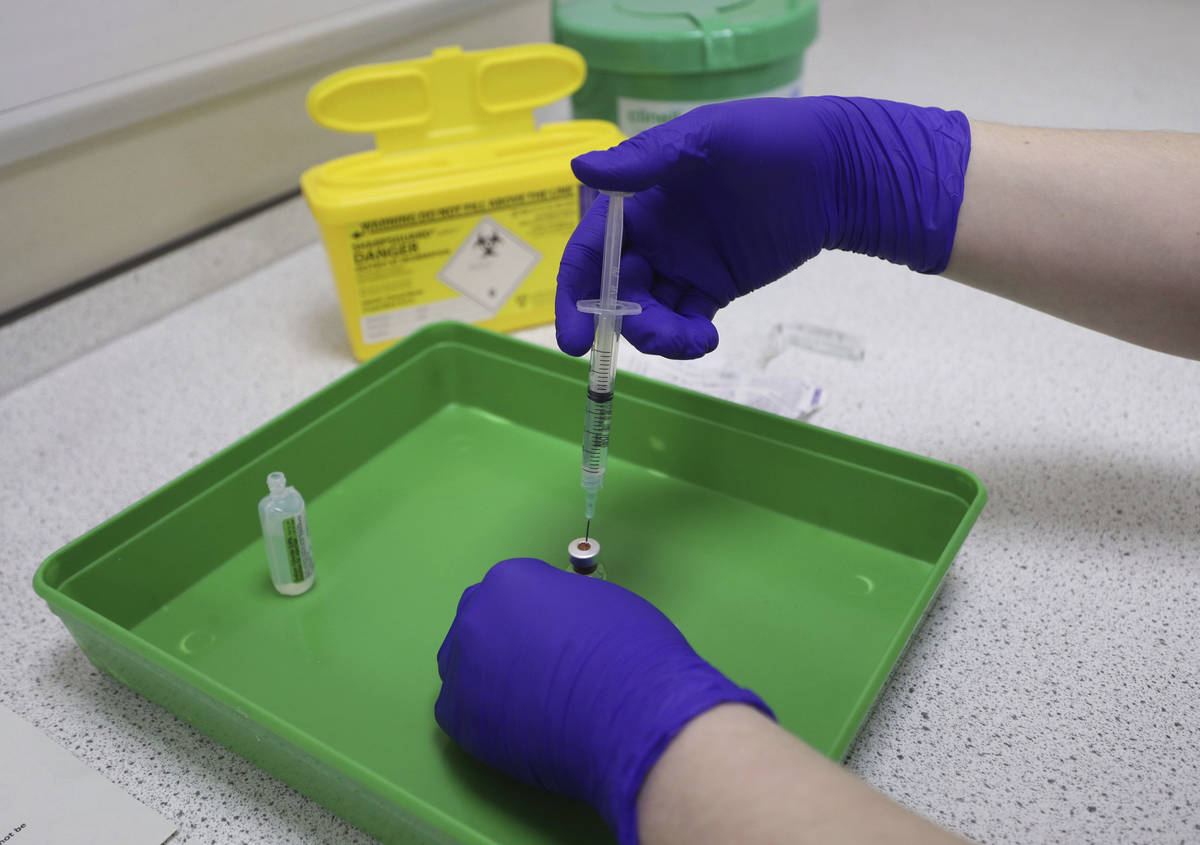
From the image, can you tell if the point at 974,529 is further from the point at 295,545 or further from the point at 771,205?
the point at 295,545

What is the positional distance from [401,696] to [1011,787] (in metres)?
0.42

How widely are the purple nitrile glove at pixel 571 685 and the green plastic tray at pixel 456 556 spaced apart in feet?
0.20

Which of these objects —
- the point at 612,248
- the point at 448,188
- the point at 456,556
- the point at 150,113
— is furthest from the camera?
the point at 150,113

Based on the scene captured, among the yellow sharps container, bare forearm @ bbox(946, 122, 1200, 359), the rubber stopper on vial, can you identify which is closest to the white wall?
the yellow sharps container

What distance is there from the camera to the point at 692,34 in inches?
43.9

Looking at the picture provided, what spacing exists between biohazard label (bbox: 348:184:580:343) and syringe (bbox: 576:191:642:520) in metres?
0.32

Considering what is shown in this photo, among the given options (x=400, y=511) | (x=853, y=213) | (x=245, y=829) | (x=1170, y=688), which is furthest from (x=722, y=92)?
(x=245, y=829)

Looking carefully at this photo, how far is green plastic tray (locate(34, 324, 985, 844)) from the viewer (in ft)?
1.95

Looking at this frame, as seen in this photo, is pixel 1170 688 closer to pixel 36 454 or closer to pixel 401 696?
pixel 401 696

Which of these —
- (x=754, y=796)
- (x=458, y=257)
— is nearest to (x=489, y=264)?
(x=458, y=257)

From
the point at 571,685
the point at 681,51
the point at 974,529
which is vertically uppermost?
the point at 681,51

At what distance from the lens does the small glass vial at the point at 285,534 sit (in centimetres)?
71

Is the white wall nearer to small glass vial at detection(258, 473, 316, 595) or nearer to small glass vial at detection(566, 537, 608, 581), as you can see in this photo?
small glass vial at detection(258, 473, 316, 595)

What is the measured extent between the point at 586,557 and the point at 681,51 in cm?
70
